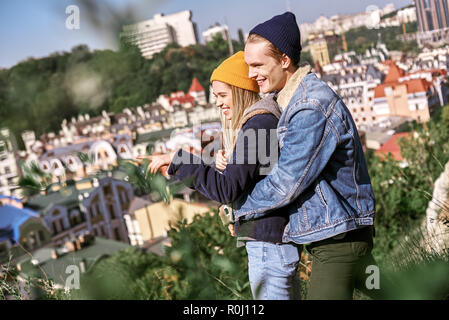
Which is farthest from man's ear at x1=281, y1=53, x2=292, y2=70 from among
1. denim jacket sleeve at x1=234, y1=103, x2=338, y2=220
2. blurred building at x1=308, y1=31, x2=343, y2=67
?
blurred building at x1=308, y1=31, x2=343, y2=67

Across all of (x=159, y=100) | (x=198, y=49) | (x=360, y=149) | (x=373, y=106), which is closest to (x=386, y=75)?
(x=373, y=106)

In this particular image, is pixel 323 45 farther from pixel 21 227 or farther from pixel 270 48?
pixel 21 227

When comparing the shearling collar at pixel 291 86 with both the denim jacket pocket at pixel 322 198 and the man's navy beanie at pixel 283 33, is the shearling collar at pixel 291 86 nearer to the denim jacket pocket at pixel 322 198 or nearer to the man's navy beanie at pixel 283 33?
the man's navy beanie at pixel 283 33

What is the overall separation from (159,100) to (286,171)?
17.2m

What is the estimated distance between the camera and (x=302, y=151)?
74cm

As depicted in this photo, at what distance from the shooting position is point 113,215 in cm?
1384

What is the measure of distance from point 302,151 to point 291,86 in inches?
5.1

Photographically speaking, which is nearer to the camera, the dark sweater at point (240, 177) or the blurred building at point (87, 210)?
the dark sweater at point (240, 177)

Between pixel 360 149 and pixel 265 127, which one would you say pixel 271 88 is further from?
pixel 360 149

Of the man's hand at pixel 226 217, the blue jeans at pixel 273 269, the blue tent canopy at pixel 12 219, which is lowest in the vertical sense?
the blue tent canopy at pixel 12 219

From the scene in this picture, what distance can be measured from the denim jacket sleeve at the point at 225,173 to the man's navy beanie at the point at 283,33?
116 millimetres

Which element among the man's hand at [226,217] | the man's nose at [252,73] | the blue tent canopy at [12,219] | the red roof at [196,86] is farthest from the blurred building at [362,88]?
the man's nose at [252,73]

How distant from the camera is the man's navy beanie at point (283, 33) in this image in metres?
0.79

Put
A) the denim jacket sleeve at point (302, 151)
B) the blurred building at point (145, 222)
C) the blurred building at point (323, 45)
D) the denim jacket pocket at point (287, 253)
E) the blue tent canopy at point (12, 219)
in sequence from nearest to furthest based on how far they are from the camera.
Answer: the denim jacket sleeve at point (302, 151) → the denim jacket pocket at point (287, 253) → the blurred building at point (323, 45) → the blurred building at point (145, 222) → the blue tent canopy at point (12, 219)
